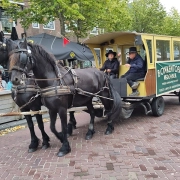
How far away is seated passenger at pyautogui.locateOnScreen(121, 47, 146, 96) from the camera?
248 inches

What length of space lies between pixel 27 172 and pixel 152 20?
23.9m

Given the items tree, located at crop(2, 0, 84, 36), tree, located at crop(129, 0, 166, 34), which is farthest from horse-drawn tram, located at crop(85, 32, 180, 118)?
tree, located at crop(129, 0, 166, 34)

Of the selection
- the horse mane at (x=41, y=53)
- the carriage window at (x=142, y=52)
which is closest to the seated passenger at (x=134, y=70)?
the carriage window at (x=142, y=52)

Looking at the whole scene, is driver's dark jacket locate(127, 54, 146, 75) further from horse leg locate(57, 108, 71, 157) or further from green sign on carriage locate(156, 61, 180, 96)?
horse leg locate(57, 108, 71, 157)

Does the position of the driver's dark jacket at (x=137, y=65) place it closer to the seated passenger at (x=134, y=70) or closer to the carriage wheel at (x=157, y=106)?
the seated passenger at (x=134, y=70)

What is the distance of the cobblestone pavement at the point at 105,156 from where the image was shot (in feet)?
12.3

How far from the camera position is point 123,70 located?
7.07m

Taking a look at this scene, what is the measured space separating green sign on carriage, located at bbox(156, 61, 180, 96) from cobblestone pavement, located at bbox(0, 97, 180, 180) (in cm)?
110

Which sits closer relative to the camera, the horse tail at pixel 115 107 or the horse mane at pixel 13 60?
the horse mane at pixel 13 60

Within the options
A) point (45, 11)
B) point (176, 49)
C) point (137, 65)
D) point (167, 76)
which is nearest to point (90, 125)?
point (137, 65)

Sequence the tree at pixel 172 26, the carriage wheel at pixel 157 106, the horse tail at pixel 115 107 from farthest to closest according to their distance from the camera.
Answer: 1. the tree at pixel 172 26
2. the carriage wheel at pixel 157 106
3. the horse tail at pixel 115 107

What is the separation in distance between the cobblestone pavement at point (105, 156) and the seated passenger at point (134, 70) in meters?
1.04

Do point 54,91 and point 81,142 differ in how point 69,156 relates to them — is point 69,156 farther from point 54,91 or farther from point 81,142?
point 54,91

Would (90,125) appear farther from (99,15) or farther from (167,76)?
(99,15)
